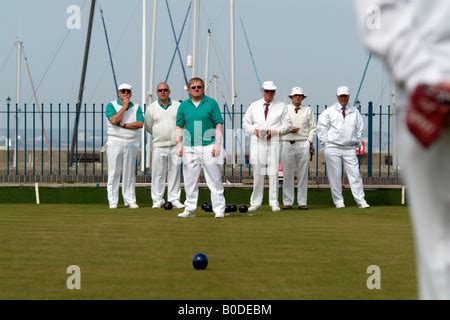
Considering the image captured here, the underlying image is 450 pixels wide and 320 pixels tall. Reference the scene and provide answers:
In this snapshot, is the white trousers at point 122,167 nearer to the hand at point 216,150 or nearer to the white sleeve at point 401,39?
the hand at point 216,150

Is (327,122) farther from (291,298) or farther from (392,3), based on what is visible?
(392,3)

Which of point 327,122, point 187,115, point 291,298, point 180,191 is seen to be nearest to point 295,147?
point 327,122

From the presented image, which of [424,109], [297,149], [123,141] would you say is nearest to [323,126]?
[297,149]

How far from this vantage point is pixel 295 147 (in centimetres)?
2091

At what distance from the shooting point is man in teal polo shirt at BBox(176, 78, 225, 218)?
1727 cm

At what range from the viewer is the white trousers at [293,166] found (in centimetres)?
2088

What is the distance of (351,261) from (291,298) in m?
2.97

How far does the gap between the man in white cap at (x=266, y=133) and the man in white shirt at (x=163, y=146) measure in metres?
1.23

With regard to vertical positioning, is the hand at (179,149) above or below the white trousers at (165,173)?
above

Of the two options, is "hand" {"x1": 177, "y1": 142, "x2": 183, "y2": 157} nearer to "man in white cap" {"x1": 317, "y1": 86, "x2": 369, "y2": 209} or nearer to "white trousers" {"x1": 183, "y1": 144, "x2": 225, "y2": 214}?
"white trousers" {"x1": 183, "y1": 144, "x2": 225, "y2": 214}

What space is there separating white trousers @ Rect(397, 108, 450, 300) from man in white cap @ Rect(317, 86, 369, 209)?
17046mm

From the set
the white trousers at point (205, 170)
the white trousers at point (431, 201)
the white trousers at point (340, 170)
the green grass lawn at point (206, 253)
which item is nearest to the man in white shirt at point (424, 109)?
the white trousers at point (431, 201)

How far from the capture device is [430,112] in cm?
358

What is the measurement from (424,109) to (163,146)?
1713 centimetres
